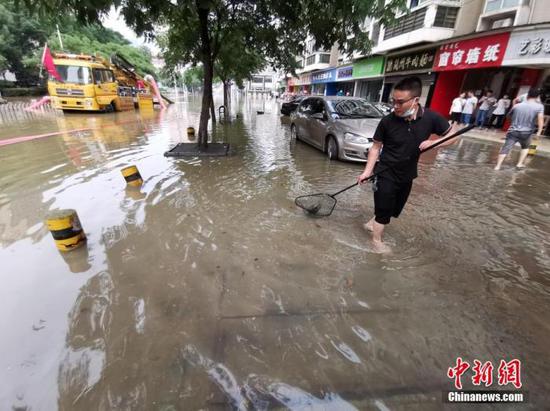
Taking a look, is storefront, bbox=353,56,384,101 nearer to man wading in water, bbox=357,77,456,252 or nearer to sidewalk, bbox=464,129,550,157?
sidewalk, bbox=464,129,550,157

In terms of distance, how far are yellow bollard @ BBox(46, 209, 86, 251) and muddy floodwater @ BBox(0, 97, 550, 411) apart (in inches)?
4.8

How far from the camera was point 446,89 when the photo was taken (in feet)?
52.3

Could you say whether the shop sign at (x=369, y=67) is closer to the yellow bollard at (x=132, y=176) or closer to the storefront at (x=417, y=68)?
the storefront at (x=417, y=68)

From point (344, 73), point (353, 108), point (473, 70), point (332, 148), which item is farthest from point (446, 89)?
point (344, 73)

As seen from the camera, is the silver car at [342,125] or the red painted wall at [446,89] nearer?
the silver car at [342,125]

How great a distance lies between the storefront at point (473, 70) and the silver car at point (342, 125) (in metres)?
8.86

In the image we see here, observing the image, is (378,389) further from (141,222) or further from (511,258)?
(141,222)

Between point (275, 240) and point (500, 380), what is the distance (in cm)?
239

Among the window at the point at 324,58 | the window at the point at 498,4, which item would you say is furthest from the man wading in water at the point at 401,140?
the window at the point at 324,58

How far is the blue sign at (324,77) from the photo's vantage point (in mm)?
30094

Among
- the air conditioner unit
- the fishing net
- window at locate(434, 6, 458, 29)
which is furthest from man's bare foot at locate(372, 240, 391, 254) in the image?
window at locate(434, 6, 458, 29)

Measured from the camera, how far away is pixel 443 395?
1810 mm

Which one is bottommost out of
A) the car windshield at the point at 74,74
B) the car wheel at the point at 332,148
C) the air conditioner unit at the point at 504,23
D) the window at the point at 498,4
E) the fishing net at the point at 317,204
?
the fishing net at the point at 317,204

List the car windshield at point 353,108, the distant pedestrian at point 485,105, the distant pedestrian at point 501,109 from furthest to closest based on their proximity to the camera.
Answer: the distant pedestrian at point 485,105, the distant pedestrian at point 501,109, the car windshield at point 353,108
